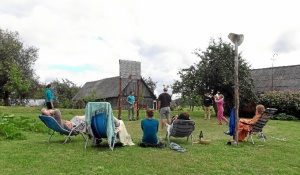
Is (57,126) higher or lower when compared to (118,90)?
lower

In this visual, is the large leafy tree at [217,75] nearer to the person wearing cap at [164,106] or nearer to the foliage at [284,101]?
the foliage at [284,101]

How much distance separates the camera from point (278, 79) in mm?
26891

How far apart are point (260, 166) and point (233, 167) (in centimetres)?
65

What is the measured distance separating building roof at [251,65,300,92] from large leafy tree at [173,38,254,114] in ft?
15.4

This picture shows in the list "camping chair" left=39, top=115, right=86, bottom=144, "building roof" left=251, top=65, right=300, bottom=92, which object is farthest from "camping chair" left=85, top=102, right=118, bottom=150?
"building roof" left=251, top=65, right=300, bottom=92

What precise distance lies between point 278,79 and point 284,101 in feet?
18.9

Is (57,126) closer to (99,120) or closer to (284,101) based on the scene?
(99,120)

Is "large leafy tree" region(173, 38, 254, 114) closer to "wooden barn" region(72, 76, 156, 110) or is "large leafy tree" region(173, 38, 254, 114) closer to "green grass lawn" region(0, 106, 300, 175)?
"green grass lawn" region(0, 106, 300, 175)

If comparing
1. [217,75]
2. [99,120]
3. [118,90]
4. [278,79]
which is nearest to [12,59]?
[118,90]

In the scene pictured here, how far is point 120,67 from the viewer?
19.0 metres

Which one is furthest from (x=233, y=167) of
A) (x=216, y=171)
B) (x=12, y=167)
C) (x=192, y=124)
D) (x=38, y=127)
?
(x=38, y=127)

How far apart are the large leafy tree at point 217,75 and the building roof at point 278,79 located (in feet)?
15.4

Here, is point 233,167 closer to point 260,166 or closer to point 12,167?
point 260,166

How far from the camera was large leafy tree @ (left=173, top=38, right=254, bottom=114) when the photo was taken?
2152 centimetres
